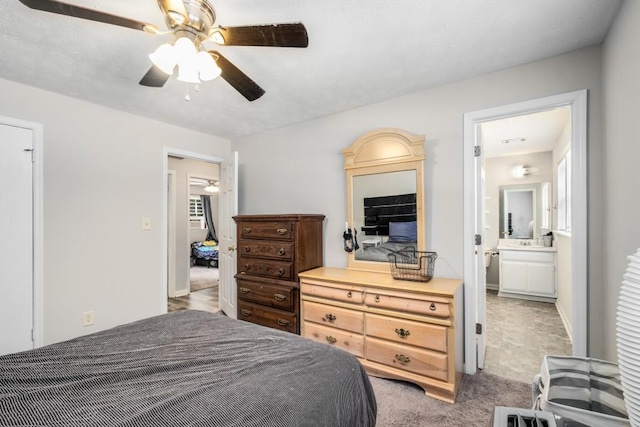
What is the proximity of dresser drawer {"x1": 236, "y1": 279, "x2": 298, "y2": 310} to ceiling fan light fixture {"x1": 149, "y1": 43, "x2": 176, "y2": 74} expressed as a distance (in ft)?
6.47

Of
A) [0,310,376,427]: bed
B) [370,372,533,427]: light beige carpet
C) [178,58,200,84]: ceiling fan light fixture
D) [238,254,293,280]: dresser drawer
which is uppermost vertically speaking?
[178,58,200,84]: ceiling fan light fixture

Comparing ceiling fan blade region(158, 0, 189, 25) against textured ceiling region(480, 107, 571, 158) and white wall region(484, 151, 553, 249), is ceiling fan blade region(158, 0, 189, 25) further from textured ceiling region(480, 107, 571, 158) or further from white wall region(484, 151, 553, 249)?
white wall region(484, 151, 553, 249)

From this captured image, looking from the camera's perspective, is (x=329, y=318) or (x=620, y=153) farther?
(x=329, y=318)

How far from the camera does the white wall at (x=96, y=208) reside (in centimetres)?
251

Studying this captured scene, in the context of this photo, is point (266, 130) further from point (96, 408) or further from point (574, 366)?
point (574, 366)

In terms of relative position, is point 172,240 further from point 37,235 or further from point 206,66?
point 206,66

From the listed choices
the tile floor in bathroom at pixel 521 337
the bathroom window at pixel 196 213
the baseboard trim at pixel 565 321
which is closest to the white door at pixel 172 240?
the bathroom window at pixel 196 213

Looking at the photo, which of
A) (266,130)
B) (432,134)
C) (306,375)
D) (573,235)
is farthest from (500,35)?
(266,130)

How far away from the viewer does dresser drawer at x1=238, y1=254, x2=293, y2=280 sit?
2766mm

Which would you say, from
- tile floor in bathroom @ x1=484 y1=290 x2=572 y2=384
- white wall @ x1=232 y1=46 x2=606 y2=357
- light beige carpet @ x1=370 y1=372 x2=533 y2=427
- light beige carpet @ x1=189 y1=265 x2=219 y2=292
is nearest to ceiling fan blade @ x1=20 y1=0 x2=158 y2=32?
white wall @ x1=232 y1=46 x2=606 y2=357

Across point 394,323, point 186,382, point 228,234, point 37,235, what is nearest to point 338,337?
point 394,323

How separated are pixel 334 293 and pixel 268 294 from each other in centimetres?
77

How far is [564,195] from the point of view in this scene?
367cm

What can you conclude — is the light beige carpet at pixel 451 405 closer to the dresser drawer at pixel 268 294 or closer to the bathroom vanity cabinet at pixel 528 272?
the dresser drawer at pixel 268 294
